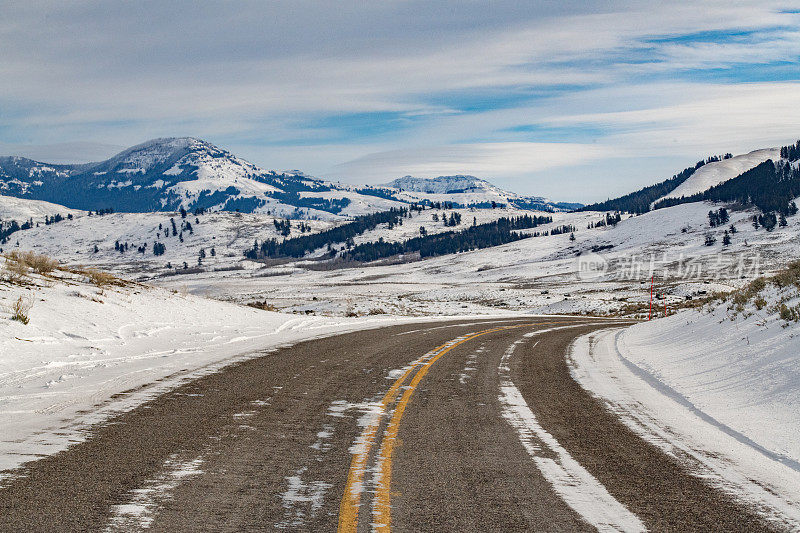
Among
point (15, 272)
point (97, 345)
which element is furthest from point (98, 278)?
point (97, 345)

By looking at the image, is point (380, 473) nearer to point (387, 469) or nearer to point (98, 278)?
point (387, 469)

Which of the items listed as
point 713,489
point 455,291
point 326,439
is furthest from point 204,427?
point 455,291

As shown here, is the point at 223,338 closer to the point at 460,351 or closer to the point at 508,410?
the point at 460,351

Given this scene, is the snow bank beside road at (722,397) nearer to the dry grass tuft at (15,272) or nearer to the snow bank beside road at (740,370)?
the snow bank beside road at (740,370)

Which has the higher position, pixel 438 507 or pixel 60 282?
pixel 60 282

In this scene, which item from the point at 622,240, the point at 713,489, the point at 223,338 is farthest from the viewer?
the point at 622,240

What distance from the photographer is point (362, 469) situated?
5.39 meters

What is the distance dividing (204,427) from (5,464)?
6.81ft

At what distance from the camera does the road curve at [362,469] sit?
4277mm

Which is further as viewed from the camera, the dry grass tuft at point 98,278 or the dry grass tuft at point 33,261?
the dry grass tuft at point 98,278

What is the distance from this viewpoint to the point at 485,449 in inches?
246

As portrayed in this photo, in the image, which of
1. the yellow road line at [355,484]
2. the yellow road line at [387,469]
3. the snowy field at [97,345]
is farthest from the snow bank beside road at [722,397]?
the snowy field at [97,345]

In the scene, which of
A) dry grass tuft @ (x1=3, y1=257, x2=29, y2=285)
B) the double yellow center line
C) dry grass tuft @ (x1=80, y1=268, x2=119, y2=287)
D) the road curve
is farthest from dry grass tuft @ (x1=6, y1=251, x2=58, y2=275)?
the double yellow center line

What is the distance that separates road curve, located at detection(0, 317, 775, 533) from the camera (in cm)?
428
